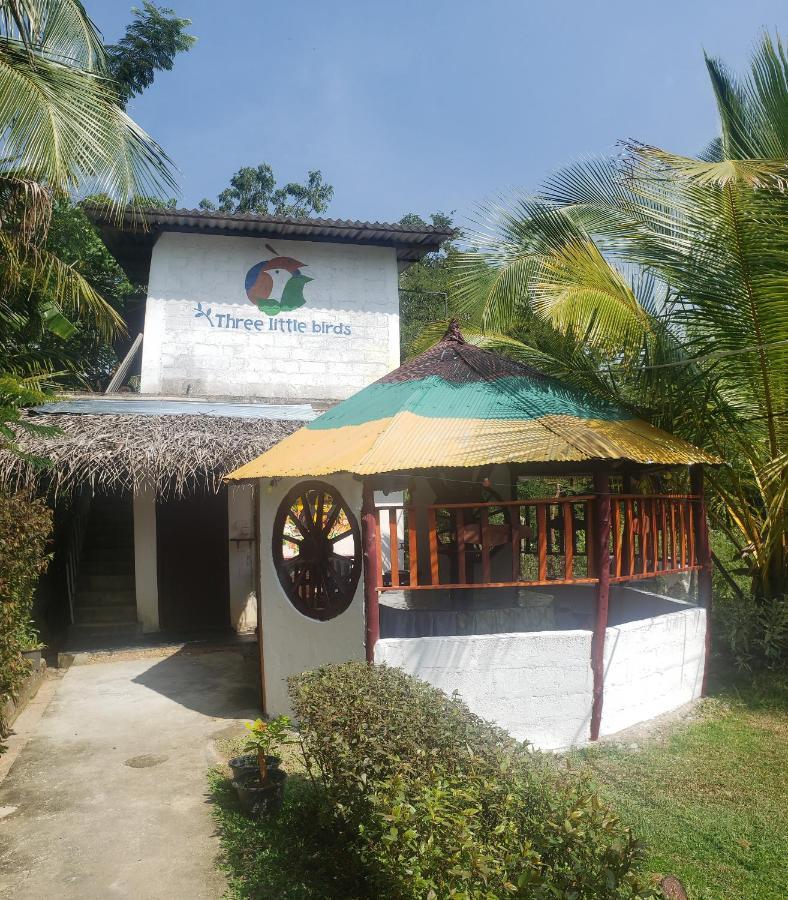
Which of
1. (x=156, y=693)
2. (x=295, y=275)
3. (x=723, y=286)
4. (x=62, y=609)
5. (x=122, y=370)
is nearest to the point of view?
(x=723, y=286)

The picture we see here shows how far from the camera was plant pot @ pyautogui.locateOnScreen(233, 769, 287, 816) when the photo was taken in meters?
5.28

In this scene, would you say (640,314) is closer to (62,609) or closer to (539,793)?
(539,793)

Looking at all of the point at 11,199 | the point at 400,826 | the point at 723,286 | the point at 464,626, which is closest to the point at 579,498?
the point at 464,626

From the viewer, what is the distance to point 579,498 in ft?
21.2

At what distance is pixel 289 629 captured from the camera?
7469mm

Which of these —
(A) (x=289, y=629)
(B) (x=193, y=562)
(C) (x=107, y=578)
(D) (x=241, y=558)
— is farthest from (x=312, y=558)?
(C) (x=107, y=578)

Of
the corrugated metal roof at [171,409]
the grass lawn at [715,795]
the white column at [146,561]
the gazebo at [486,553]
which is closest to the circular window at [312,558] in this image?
the gazebo at [486,553]

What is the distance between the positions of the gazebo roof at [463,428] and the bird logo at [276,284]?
4967 millimetres

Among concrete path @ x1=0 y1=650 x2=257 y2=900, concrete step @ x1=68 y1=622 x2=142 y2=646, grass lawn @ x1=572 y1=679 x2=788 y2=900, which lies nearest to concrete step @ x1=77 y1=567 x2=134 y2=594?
concrete step @ x1=68 y1=622 x2=142 y2=646

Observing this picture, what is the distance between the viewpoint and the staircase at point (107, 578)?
11.7 meters

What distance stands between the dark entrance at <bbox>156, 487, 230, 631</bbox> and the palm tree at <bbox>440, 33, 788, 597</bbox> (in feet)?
18.6

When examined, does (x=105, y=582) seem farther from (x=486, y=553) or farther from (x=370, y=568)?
(x=486, y=553)

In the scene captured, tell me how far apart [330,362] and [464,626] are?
6.43 metres

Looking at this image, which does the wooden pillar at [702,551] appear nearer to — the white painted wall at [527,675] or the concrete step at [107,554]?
the white painted wall at [527,675]
